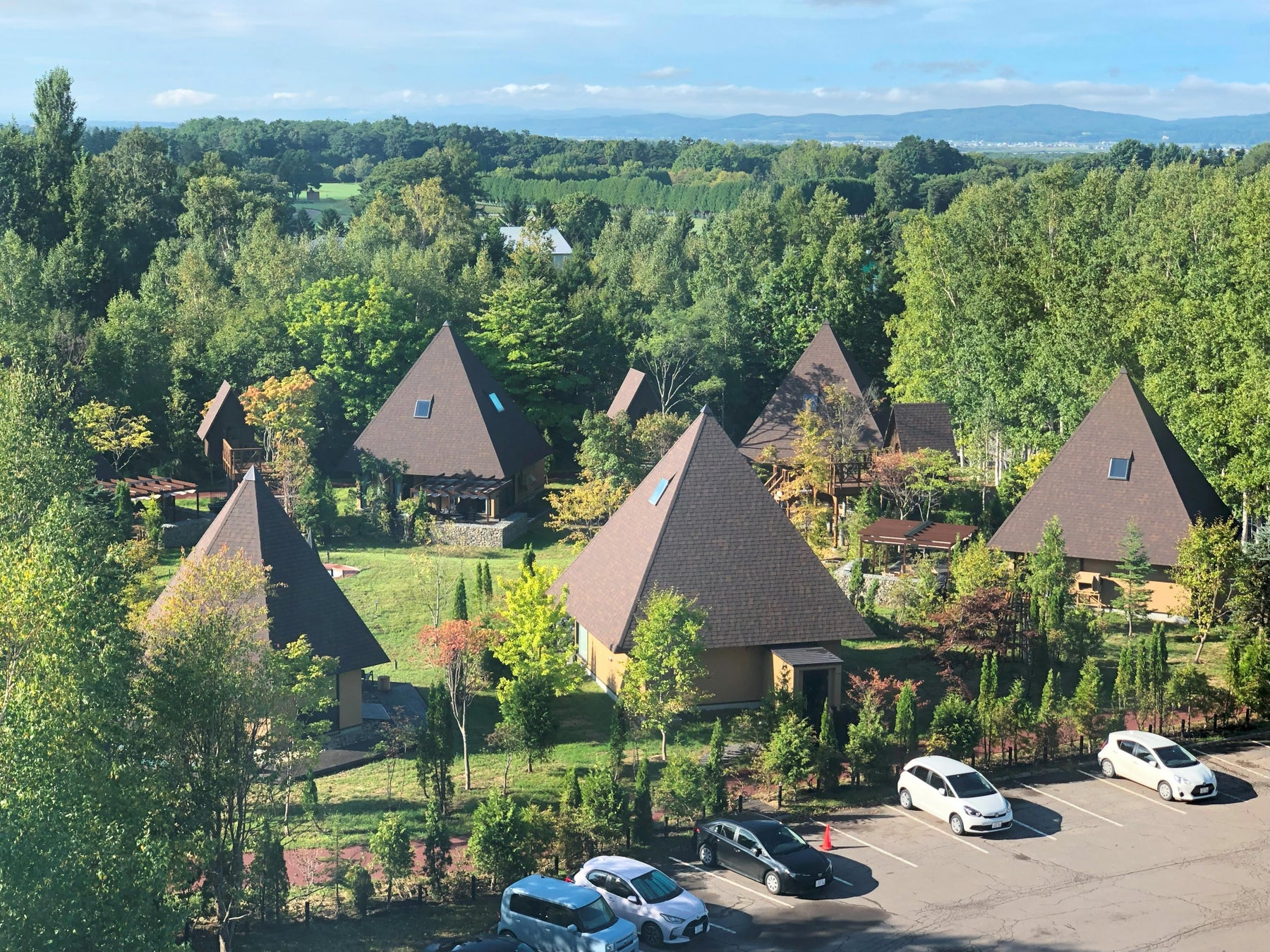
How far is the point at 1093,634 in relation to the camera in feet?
127

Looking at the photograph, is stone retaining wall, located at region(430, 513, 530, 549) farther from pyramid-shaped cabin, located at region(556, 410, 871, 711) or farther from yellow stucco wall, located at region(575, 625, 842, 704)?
yellow stucco wall, located at region(575, 625, 842, 704)

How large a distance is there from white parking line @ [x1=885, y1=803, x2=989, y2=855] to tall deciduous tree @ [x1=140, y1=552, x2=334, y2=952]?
13.4 metres

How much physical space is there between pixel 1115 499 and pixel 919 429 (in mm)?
14848

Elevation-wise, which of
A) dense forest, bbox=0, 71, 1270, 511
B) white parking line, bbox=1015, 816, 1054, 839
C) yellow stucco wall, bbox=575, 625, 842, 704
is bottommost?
white parking line, bbox=1015, 816, 1054, 839

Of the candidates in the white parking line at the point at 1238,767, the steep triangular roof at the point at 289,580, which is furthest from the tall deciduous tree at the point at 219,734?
the white parking line at the point at 1238,767

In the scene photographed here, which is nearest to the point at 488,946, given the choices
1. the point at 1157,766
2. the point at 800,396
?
the point at 1157,766

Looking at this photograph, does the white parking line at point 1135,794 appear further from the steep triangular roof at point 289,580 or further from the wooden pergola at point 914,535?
the steep triangular roof at point 289,580

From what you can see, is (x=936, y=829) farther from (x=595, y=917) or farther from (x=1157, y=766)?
(x=595, y=917)

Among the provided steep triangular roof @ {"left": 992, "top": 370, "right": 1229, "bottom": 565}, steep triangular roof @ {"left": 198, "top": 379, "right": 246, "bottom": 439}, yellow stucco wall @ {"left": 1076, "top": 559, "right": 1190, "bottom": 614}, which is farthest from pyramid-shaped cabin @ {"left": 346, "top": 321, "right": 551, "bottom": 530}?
yellow stucco wall @ {"left": 1076, "top": 559, "right": 1190, "bottom": 614}

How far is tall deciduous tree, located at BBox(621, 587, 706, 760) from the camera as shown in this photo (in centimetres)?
3120

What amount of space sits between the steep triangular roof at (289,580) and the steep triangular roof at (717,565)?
6.50 meters

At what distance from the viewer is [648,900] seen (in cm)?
2373

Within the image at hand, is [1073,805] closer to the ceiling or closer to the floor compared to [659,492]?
closer to the floor

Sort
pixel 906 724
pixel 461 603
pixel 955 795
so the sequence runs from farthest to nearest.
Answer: pixel 461 603, pixel 906 724, pixel 955 795
